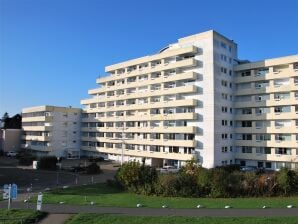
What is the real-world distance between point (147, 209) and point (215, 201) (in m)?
6.32

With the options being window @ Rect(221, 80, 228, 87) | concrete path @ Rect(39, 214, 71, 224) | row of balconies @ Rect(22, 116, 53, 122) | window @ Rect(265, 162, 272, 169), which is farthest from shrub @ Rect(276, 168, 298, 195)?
row of balconies @ Rect(22, 116, 53, 122)

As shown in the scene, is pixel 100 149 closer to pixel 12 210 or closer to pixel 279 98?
pixel 279 98

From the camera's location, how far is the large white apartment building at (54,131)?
97500mm

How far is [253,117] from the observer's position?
226 feet

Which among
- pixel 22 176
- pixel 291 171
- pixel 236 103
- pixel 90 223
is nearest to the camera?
pixel 90 223

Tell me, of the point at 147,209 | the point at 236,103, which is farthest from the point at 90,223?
the point at 236,103

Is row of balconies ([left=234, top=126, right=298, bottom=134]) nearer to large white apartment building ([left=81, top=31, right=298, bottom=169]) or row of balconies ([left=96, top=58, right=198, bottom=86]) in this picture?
large white apartment building ([left=81, top=31, right=298, bottom=169])

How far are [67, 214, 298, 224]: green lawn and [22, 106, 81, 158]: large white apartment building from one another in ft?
243

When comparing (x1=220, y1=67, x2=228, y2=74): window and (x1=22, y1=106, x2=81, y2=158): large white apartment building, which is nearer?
(x1=220, y1=67, x2=228, y2=74): window

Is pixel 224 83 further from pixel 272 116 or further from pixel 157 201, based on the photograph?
pixel 157 201

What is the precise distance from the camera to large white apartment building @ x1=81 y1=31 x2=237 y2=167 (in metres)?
67.4

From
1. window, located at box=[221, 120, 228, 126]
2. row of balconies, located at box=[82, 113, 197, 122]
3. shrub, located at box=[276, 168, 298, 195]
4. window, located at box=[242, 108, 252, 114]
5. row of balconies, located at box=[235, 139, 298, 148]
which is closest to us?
shrub, located at box=[276, 168, 298, 195]

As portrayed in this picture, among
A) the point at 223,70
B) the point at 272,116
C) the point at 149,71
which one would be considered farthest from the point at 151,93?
the point at 272,116

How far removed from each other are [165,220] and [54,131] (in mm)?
78105
